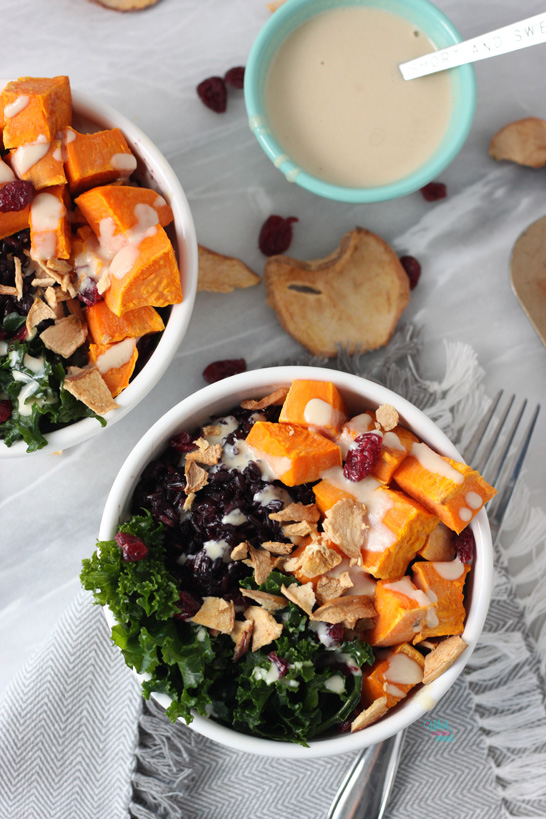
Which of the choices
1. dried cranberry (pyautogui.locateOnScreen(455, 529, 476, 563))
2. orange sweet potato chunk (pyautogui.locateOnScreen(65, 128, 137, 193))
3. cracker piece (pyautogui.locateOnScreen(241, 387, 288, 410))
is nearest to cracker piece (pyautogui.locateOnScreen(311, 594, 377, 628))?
dried cranberry (pyautogui.locateOnScreen(455, 529, 476, 563))

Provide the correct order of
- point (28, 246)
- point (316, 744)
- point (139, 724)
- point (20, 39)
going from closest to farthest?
point (316, 744), point (28, 246), point (139, 724), point (20, 39)

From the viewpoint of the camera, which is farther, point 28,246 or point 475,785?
point 475,785

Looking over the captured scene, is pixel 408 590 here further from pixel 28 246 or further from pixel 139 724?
pixel 28 246

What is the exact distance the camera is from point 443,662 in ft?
4.76

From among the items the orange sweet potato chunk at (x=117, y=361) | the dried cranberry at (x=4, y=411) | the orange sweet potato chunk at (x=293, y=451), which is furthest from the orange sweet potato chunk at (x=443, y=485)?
the dried cranberry at (x=4, y=411)

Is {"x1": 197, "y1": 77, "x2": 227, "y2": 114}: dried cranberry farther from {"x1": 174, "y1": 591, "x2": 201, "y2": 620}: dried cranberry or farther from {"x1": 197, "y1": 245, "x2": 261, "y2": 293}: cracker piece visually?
{"x1": 174, "y1": 591, "x2": 201, "y2": 620}: dried cranberry

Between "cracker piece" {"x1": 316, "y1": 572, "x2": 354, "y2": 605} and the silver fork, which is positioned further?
the silver fork

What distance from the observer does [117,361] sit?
1.56m

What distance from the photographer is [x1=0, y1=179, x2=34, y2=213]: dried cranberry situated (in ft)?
4.83

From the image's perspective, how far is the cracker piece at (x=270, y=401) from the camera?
1596 millimetres

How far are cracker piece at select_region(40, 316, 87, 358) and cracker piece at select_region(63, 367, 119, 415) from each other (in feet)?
0.18

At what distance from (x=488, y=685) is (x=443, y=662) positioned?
53 centimetres

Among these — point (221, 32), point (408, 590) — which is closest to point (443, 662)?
point (408, 590)

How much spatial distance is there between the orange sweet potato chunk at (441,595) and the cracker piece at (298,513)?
235 mm
